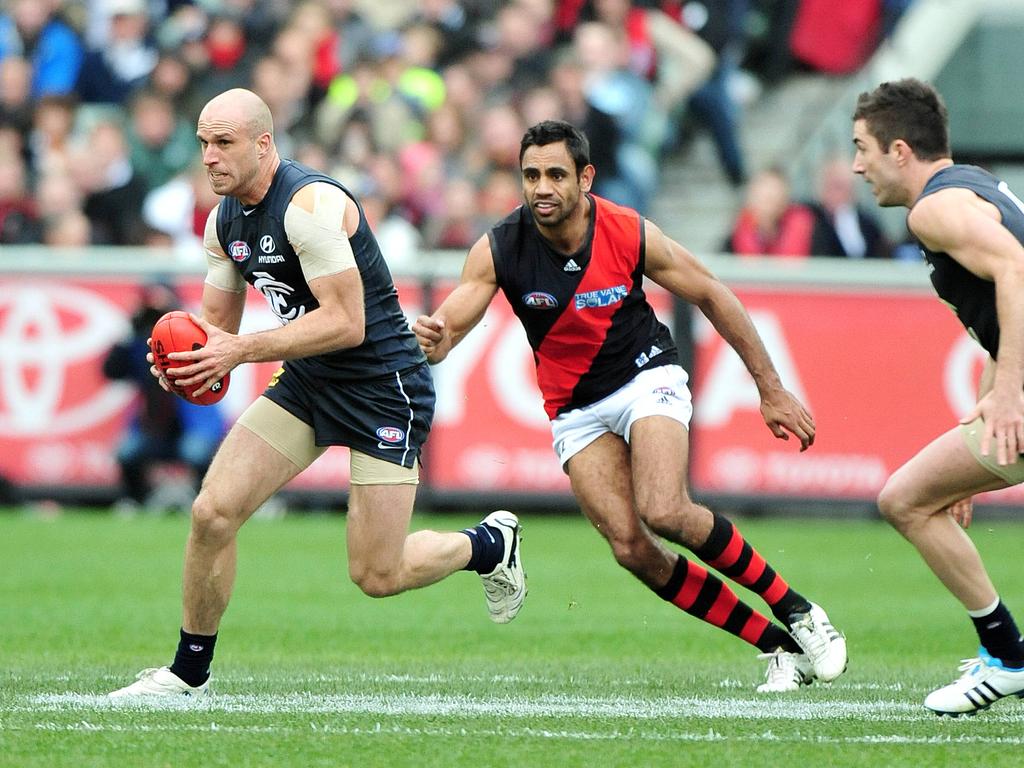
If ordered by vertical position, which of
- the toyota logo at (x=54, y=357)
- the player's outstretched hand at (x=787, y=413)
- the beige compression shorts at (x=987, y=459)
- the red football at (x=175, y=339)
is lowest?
the toyota logo at (x=54, y=357)

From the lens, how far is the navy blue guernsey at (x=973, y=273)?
268 inches

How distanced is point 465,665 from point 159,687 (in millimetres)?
1759

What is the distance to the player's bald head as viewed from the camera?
7219 mm

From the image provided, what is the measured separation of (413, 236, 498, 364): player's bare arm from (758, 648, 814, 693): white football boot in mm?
1945

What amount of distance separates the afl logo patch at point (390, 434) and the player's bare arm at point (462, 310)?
Result: 0.45 m

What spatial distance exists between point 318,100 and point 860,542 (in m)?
7.19

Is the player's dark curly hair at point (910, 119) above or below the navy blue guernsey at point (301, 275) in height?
above

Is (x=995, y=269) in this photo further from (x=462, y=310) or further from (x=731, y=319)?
(x=462, y=310)

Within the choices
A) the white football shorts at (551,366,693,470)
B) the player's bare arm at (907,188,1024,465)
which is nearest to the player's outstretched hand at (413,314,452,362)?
the white football shorts at (551,366,693,470)

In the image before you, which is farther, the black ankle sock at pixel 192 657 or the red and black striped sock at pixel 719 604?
the red and black striped sock at pixel 719 604

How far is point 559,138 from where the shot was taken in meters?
7.86

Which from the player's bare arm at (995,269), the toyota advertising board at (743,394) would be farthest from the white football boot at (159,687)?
the toyota advertising board at (743,394)

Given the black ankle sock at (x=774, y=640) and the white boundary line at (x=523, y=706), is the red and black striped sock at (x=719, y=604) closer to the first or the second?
the black ankle sock at (x=774, y=640)

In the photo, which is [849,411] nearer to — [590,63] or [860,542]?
[860,542]
